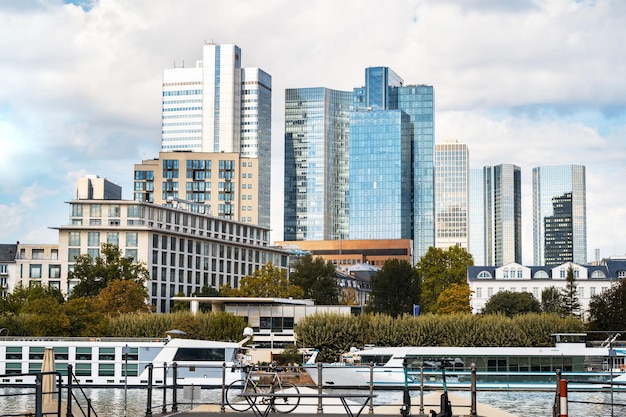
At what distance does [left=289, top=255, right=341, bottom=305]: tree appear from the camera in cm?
14250

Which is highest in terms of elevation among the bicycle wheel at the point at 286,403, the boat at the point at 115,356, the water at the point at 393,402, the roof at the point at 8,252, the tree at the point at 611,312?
the roof at the point at 8,252

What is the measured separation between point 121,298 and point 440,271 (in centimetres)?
5339

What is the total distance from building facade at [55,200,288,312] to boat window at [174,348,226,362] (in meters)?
70.2

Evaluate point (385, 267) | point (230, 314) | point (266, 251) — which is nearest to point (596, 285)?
point (385, 267)

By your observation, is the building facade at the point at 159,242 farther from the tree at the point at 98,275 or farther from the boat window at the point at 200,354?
the boat window at the point at 200,354

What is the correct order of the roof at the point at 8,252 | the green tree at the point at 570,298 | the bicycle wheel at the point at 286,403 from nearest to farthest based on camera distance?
1. the bicycle wheel at the point at 286,403
2. the green tree at the point at 570,298
3. the roof at the point at 8,252

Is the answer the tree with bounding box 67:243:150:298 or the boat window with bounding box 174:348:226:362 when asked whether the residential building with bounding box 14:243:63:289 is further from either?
the boat window with bounding box 174:348:226:362

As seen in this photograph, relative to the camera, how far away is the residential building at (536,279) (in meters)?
160

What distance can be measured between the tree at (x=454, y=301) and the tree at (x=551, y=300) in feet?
62.6

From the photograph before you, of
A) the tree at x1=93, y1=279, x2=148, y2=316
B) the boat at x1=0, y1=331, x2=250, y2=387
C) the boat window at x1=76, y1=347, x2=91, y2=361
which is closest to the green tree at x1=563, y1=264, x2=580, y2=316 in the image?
the tree at x1=93, y1=279, x2=148, y2=316

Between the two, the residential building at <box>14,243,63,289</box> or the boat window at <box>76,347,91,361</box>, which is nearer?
the boat window at <box>76,347,91,361</box>

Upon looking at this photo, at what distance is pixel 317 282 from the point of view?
472 ft

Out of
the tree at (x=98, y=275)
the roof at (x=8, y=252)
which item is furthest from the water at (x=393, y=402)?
the roof at (x=8, y=252)

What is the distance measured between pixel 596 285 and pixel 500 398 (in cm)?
10299
